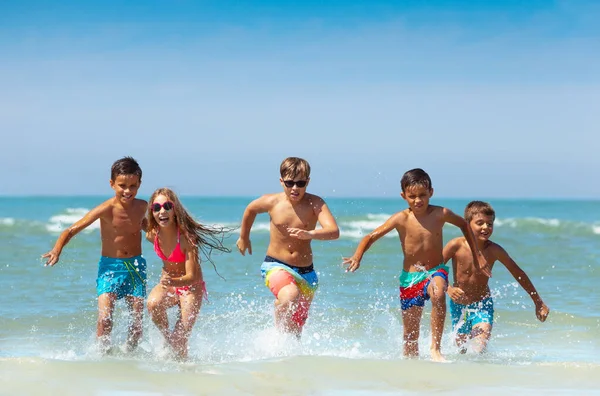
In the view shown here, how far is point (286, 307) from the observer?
20.0 ft

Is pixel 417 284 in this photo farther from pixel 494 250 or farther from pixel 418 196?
pixel 494 250

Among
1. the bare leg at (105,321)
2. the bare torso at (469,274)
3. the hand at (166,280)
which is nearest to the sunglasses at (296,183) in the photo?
the hand at (166,280)

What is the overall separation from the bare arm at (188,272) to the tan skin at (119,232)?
56 cm

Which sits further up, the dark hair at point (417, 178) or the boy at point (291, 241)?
the dark hair at point (417, 178)

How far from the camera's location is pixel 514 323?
885cm

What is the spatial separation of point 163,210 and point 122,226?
0.71 metres

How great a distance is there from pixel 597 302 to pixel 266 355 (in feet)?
17.2

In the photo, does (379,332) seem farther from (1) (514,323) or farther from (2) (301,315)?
(2) (301,315)

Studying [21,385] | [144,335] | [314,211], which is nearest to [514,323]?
[314,211]

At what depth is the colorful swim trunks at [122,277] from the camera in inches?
252

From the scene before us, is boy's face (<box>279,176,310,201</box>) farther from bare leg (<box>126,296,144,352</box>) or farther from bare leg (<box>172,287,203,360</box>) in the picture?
bare leg (<box>126,296,144,352</box>)

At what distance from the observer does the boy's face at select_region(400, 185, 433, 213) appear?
611cm

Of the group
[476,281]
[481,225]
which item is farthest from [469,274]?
[481,225]

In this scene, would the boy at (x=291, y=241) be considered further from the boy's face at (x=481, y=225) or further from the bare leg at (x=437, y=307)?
the boy's face at (x=481, y=225)
